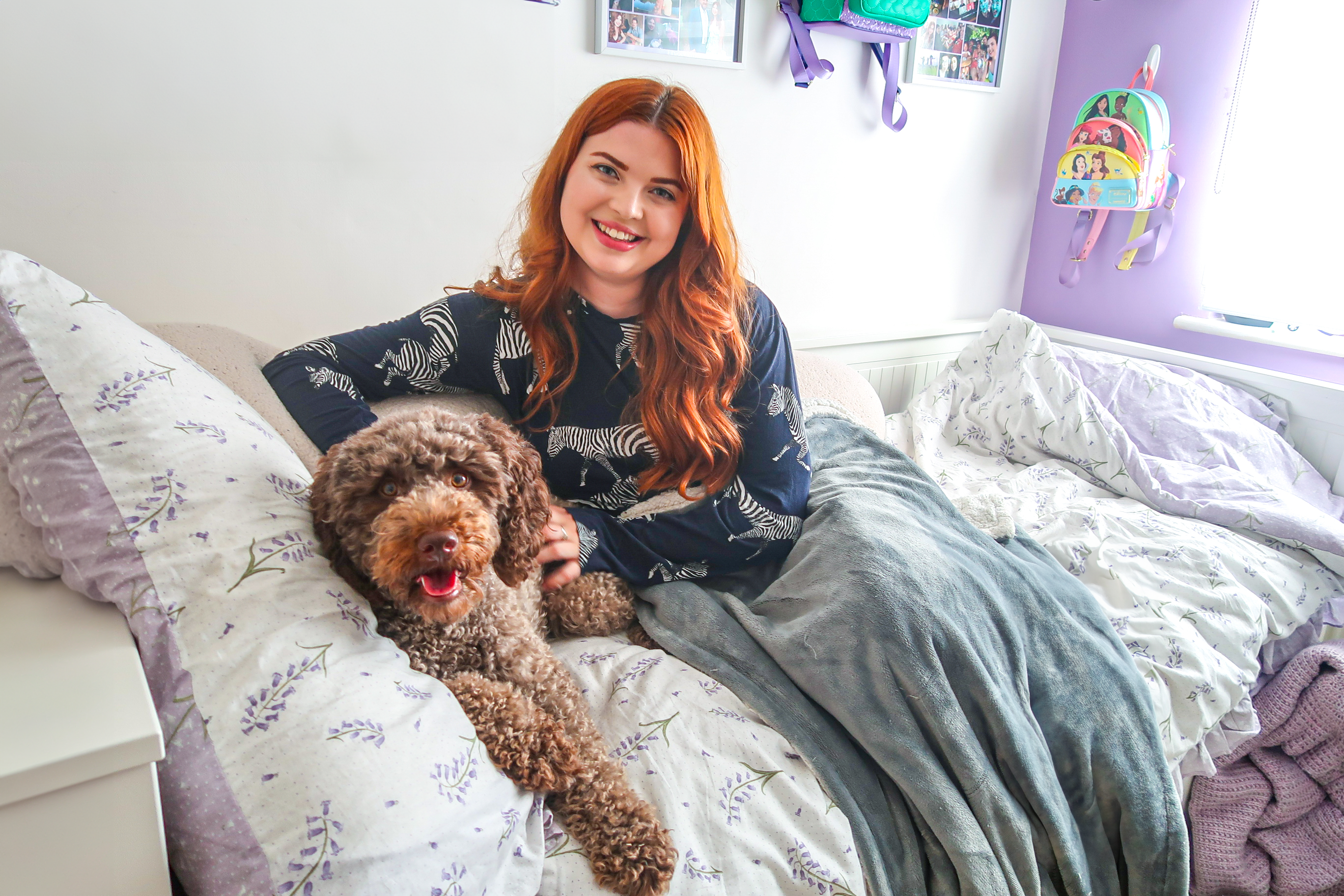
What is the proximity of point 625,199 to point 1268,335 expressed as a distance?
224cm

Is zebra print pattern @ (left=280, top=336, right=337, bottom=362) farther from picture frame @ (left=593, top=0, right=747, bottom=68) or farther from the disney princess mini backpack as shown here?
the disney princess mini backpack

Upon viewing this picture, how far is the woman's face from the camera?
134cm

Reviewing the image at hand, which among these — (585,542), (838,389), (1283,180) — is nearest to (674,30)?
(838,389)

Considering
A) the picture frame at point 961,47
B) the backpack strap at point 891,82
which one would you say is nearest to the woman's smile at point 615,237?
the backpack strap at point 891,82

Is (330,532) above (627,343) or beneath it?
beneath

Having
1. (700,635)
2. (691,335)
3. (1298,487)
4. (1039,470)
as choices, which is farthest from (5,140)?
(1298,487)

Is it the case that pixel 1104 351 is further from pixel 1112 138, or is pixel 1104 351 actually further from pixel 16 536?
pixel 16 536

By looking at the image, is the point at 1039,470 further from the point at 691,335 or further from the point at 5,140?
the point at 5,140

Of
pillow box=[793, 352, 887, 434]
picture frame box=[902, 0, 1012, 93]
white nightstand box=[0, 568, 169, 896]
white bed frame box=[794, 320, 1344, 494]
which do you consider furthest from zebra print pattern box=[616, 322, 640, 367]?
picture frame box=[902, 0, 1012, 93]

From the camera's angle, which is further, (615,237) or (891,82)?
(891,82)

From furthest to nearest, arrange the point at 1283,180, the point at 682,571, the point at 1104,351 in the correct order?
the point at 1104,351 → the point at 1283,180 → the point at 682,571

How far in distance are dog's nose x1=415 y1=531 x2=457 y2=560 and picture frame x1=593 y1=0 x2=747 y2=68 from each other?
58.8 inches

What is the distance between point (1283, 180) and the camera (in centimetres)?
237

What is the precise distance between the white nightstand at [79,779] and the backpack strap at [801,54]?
2.15 meters
